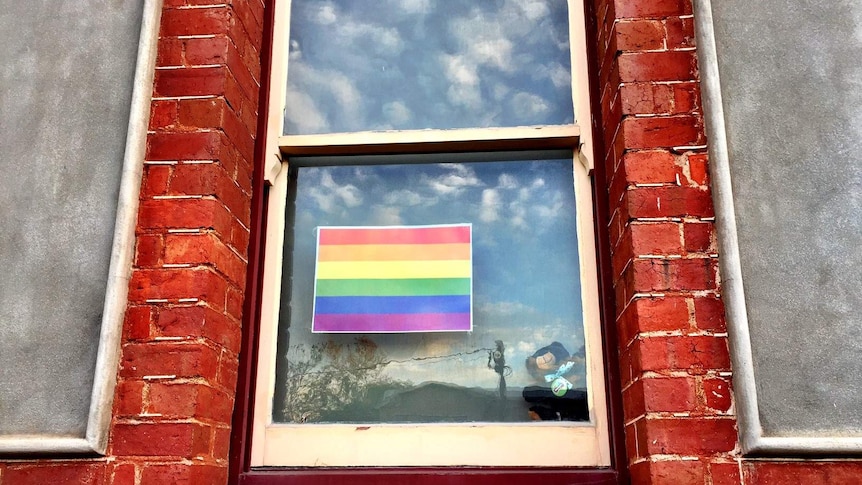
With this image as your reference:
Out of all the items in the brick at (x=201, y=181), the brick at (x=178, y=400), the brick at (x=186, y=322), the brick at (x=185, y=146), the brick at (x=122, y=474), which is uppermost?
the brick at (x=185, y=146)

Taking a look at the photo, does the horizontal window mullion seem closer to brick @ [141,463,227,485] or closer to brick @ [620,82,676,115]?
brick @ [620,82,676,115]

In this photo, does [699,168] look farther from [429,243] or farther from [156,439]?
[156,439]

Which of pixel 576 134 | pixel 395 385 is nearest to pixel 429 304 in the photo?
pixel 395 385

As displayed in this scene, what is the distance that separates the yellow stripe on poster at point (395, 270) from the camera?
7.94 feet

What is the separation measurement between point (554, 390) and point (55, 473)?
142cm

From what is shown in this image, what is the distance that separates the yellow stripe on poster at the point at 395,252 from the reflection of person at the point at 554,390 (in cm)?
40

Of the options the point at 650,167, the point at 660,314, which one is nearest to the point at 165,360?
the point at 660,314

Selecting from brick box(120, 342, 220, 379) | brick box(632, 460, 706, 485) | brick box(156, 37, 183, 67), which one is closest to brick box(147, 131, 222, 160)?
brick box(156, 37, 183, 67)

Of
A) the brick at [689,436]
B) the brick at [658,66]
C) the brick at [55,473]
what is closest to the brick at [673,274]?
the brick at [689,436]

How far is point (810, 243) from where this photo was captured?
6.68ft

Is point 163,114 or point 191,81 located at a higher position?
point 191,81

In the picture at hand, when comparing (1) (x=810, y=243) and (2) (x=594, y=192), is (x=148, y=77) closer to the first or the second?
(2) (x=594, y=192)

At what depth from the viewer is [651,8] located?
7.71 feet

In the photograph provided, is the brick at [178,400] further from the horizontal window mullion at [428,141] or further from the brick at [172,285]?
the horizontal window mullion at [428,141]
